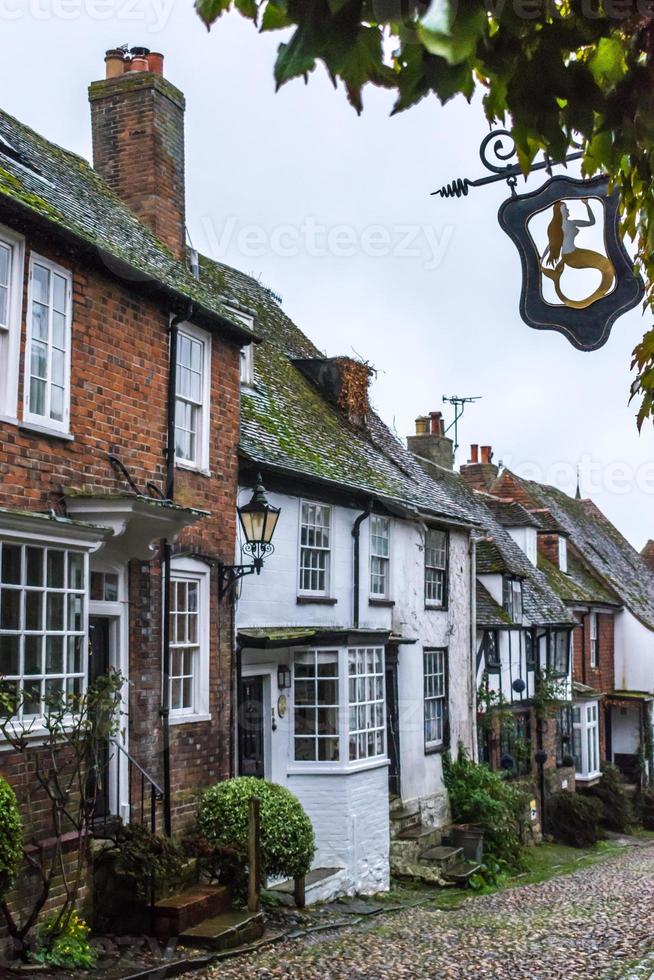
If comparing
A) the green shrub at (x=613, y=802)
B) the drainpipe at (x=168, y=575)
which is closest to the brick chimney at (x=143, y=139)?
the drainpipe at (x=168, y=575)

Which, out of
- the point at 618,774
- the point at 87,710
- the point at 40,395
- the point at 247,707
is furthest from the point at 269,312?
the point at 618,774

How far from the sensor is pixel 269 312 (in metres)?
21.7

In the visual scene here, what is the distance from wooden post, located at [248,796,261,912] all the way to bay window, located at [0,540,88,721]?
2931 millimetres

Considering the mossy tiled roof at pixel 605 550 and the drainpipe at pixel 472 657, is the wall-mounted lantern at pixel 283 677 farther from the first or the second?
the mossy tiled roof at pixel 605 550

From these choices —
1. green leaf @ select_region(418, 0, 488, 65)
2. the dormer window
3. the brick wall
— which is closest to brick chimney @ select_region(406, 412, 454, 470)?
the dormer window

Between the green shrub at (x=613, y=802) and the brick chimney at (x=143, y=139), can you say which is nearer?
the brick chimney at (x=143, y=139)

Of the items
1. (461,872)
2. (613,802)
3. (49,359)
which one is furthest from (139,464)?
(613,802)

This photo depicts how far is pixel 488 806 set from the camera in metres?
21.5

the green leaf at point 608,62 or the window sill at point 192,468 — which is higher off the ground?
the window sill at point 192,468

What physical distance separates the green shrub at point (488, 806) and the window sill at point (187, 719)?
30.1 ft

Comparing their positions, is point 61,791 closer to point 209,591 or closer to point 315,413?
point 209,591

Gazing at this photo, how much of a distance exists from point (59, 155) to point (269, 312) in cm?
707

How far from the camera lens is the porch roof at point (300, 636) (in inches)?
579

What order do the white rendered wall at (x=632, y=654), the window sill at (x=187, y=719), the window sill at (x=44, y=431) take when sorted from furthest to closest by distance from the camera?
the white rendered wall at (x=632, y=654) < the window sill at (x=187, y=719) < the window sill at (x=44, y=431)
